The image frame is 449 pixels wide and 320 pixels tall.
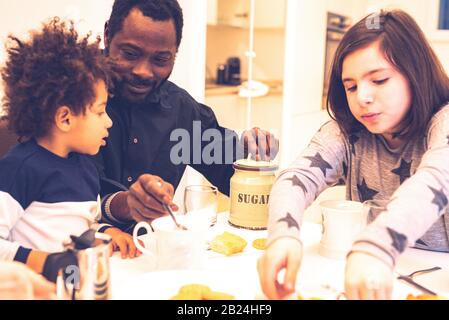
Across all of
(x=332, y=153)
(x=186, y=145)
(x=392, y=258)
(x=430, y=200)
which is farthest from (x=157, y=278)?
(x=186, y=145)

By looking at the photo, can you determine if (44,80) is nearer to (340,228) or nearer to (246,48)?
(340,228)

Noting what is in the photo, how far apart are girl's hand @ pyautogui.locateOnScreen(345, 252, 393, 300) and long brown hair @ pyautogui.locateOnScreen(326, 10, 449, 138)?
515 millimetres

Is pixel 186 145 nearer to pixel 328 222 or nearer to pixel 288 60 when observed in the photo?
pixel 328 222

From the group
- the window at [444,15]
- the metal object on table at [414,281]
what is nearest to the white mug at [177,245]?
the metal object on table at [414,281]

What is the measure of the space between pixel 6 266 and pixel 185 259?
11.3 inches

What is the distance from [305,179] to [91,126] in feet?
1.47

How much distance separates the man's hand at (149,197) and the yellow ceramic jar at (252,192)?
214mm

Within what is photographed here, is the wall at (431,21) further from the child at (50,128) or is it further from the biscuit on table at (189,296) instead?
the biscuit on table at (189,296)

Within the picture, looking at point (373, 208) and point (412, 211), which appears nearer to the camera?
point (412, 211)

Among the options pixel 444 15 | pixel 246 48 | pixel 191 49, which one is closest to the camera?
pixel 191 49

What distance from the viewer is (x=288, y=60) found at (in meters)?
2.80

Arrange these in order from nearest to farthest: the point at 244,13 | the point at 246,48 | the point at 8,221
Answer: the point at 8,221 → the point at 244,13 → the point at 246,48

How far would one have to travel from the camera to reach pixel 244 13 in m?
3.26

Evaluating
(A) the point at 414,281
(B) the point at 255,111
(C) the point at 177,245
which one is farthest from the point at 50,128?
(B) the point at 255,111
